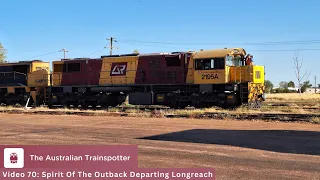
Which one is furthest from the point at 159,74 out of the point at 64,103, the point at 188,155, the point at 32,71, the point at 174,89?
the point at 188,155

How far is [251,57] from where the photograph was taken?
2369 centimetres

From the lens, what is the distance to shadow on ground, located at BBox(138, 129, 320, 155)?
934 cm

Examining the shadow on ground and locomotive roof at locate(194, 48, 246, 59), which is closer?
the shadow on ground

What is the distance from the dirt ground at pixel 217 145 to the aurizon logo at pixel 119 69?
1275cm

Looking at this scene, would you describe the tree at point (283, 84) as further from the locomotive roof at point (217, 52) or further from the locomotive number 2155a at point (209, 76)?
the locomotive number 2155a at point (209, 76)

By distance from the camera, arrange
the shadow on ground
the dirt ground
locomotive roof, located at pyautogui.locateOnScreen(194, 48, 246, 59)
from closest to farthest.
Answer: the dirt ground < the shadow on ground < locomotive roof, located at pyautogui.locateOnScreen(194, 48, 246, 59)

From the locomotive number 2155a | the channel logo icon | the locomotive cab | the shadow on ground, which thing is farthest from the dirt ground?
the locomotive number 2155a

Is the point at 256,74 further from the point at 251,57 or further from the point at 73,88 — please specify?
the point at 73,88

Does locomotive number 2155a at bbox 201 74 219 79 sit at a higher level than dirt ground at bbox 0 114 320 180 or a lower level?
higher

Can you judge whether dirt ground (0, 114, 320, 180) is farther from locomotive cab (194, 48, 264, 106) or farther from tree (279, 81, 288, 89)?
tree (279, 81, 288, 89)

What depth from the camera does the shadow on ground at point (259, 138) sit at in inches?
368

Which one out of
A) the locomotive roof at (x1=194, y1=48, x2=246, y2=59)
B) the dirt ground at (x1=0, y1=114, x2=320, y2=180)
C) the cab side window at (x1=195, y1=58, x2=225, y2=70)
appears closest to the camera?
the dirt ground at (x1=0, y1=114, x2=320, y2=180)

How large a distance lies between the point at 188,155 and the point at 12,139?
553 centimetres

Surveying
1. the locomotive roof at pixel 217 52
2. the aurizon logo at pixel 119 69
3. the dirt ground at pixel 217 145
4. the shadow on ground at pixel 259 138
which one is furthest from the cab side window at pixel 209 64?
the shadow on ground at pixel 259 138
